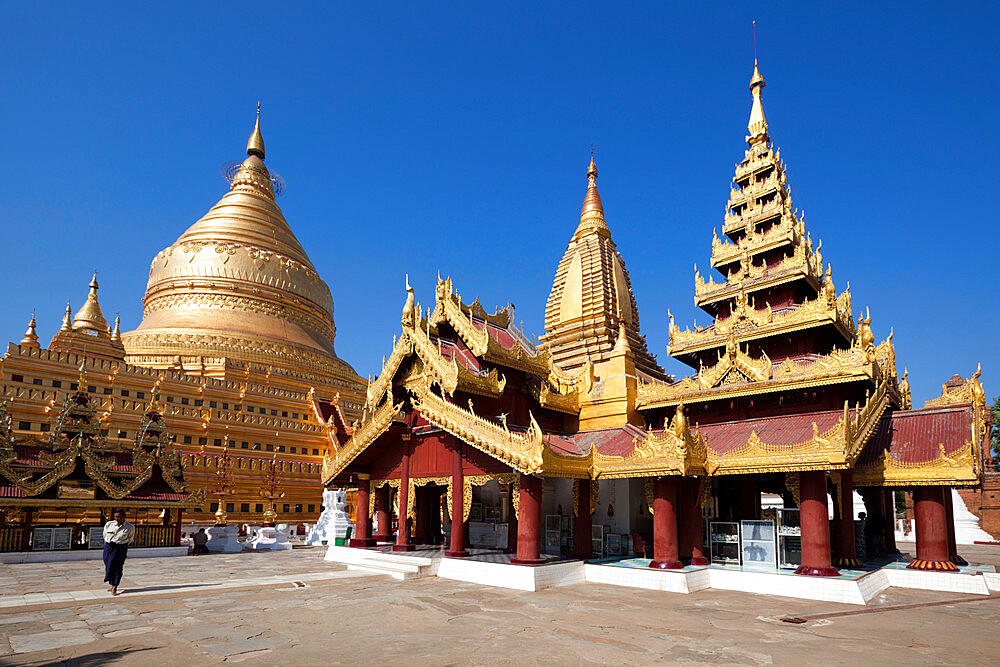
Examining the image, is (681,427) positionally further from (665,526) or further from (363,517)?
(363,517)

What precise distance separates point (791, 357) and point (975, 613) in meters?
8.76

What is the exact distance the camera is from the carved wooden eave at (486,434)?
1517 centimetres

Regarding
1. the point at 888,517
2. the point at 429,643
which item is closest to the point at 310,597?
the point at 429,643

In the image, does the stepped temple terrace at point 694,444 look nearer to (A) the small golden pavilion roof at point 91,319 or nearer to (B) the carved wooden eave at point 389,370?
(B) the carved wooden eave at point 389,370

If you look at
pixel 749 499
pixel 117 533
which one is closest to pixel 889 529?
pixel 749 499

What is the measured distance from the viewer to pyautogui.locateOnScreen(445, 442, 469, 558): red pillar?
17391 millimetres

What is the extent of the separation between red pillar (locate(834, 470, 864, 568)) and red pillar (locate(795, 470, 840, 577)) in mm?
2044

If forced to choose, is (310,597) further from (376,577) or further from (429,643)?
(429,643)

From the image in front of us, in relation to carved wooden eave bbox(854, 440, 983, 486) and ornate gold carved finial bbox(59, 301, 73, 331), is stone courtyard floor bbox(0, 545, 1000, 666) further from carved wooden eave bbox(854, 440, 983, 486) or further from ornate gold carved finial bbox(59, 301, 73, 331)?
ornate gold carved finial bbox(59, 301, 73, 331)

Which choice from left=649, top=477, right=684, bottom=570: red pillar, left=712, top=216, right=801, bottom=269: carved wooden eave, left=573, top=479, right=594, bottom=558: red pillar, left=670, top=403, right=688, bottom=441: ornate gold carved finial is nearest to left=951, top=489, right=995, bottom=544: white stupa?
left=712, top=216, right=801, bottom=269: carved wooden eave

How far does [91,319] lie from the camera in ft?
129

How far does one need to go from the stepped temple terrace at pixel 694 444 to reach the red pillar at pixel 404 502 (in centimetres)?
8

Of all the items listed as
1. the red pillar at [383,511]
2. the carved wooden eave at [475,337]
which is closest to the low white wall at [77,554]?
the red pillar at [383,511]

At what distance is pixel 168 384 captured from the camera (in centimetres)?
3681
